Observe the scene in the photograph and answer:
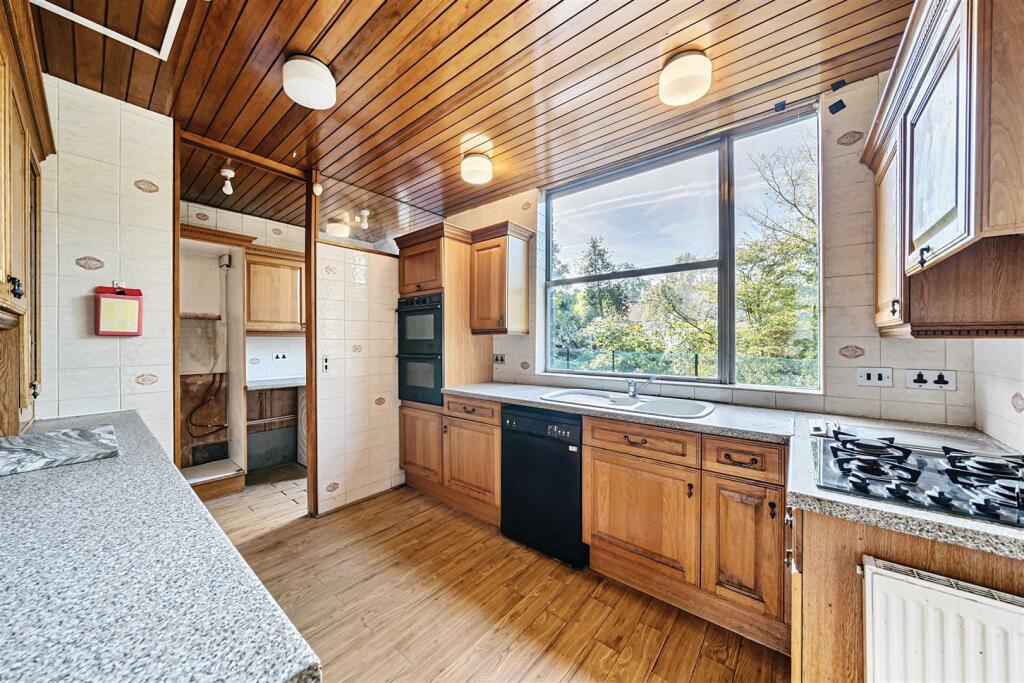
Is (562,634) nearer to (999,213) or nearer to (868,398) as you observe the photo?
(868,398)

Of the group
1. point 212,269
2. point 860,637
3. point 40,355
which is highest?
point 212,269

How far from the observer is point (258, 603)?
528mm

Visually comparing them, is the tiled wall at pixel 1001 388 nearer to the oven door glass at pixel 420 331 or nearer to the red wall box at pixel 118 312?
the oven door glass at pixel 420 331

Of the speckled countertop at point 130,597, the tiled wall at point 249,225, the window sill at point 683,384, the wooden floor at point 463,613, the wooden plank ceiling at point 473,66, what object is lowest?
the wooden floor at point 463,613

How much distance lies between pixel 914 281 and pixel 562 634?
194cm

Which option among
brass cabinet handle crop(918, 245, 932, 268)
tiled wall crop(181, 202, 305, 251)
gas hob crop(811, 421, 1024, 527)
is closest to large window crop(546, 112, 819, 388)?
gas hob crop(811, 421, 1024, 527)

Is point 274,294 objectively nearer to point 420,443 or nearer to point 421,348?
point 421,348

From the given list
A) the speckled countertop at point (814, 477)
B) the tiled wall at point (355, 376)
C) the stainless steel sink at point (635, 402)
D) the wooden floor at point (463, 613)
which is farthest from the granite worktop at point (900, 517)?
the tiled wall at point (355, 376)

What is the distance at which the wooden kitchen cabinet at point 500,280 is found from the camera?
2.98 meters

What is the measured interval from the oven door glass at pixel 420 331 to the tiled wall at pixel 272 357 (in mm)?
1257

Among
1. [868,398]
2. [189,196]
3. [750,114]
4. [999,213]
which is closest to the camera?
[999,213]

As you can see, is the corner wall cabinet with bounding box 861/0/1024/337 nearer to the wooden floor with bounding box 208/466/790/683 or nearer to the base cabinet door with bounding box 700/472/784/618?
the base cabinet door with bounding box 700/472/784/618

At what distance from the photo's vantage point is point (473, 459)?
8.89 feet

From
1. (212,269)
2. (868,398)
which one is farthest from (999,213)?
(212,269)
